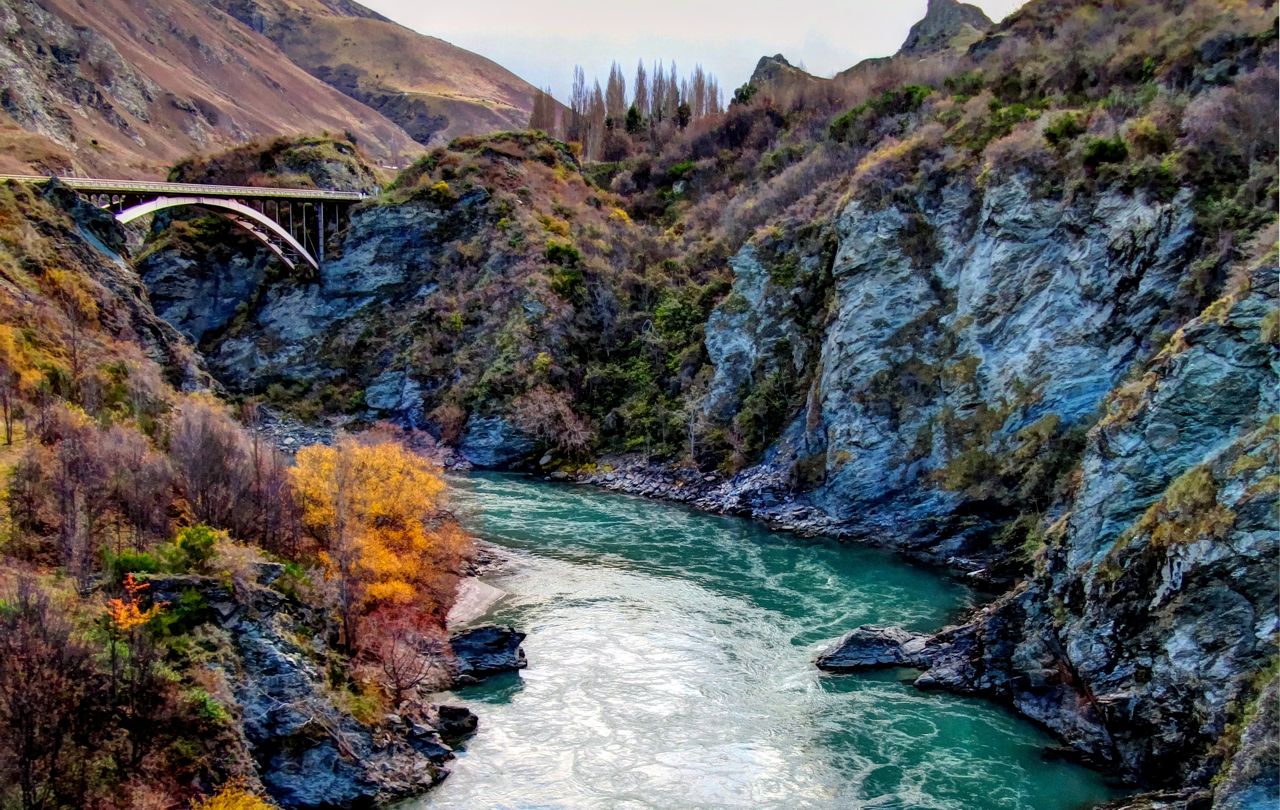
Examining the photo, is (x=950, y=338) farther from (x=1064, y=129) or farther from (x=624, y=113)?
(x=624, y=113)

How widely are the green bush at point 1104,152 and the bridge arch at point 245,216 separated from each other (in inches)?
1761

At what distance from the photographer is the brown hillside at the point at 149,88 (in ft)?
293

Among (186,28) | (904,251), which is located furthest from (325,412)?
(186,28)

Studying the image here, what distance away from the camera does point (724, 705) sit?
2366 cm

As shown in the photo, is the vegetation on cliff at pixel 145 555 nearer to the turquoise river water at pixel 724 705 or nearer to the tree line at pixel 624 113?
the turquoise river water at pixel 724 705

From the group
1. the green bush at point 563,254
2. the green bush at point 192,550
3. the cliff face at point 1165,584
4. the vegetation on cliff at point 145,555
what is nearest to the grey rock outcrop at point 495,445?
the green bush at point 563,254

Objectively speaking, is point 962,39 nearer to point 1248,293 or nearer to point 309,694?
point 1248,293

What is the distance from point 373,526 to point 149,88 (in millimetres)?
114762

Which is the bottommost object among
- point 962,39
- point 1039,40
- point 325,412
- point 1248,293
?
point 325,412

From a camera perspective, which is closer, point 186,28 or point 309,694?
point 309,694

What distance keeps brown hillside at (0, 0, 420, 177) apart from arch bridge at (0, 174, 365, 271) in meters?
22.5

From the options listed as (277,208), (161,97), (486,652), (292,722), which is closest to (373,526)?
(486,652)

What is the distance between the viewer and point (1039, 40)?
162 ft

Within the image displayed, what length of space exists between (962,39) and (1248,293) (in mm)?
62668
